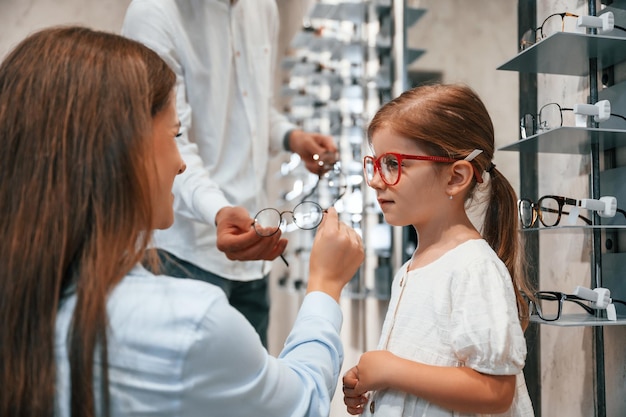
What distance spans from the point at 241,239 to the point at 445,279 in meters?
0.50

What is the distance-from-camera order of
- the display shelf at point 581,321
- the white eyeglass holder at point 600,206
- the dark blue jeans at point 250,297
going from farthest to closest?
the dark blue jeans at point 250,297
the white eyeglass holder at point 600,206
the display shelf at point 581,321

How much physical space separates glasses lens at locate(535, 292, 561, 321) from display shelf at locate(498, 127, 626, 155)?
341mm

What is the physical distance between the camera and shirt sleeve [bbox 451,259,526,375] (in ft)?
3.80

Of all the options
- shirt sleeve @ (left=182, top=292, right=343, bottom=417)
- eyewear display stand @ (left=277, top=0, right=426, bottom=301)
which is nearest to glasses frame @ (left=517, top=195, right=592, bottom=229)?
shirt sleeve @ (left=182, top=292, right=343, bottom=417)

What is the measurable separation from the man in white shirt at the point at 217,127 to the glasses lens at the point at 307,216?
0.15m

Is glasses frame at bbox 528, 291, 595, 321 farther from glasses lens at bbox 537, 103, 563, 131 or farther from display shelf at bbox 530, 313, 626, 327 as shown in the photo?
glasses lens at bbox 537, 103, 563, 131

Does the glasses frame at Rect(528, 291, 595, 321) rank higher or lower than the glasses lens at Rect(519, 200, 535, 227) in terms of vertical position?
lower

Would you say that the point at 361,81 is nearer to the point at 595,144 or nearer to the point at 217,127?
the point at 217,127

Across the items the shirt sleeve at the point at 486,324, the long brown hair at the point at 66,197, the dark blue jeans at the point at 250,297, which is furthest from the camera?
the dark blue jeans at the point at 250,297

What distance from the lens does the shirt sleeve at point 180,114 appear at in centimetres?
174

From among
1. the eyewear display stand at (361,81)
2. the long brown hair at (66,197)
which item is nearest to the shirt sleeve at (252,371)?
the long brown hair at (66,197)

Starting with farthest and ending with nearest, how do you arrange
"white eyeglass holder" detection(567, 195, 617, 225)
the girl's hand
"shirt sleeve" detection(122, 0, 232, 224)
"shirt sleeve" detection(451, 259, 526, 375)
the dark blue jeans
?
1. the dark blue jeans
2. "shirt sleeve" detection(122, 0, 232, 224)
3. "white eyeglass holder" detection(567, 195, 617, 225)
4. the girl's hand
5. "shirt sleeve" detection(451, 259, 526, 375)

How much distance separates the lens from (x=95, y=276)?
0.83 metres

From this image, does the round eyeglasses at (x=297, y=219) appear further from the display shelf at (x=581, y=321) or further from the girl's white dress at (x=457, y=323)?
the display shelf at (x=581, y=321)
